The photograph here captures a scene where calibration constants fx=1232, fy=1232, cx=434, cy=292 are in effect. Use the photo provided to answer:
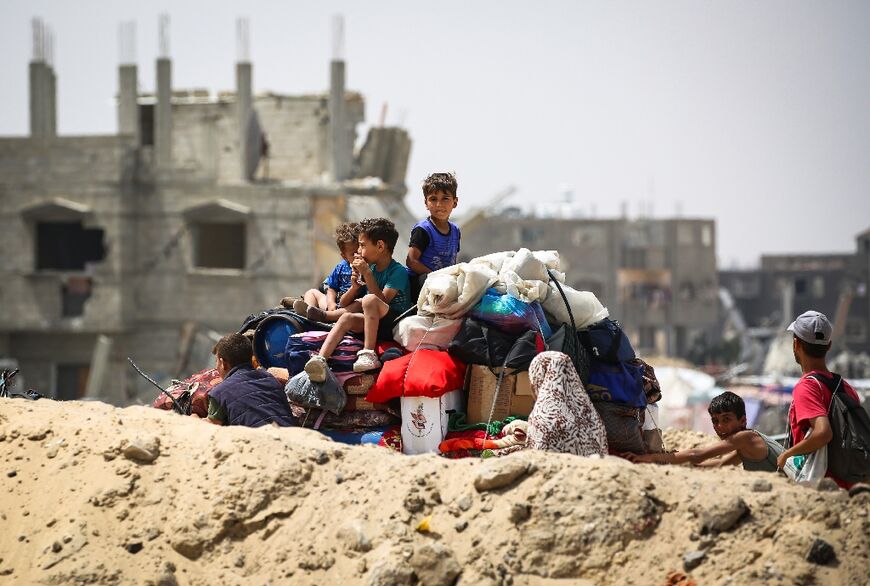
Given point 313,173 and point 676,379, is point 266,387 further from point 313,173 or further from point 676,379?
point 313,173

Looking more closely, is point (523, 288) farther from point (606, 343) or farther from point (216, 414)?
point (216, 414)

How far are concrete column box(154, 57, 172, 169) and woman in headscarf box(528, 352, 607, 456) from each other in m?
26.1

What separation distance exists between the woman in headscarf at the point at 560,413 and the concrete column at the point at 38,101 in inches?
1114

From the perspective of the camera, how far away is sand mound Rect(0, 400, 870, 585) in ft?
16.9

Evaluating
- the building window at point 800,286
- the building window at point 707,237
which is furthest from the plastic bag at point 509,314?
the building window at point 800,286

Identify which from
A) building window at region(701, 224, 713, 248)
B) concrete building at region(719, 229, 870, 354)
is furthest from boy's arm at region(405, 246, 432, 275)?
building window at region(701, 224, 713, 248)

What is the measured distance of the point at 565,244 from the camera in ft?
178

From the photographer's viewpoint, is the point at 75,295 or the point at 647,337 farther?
the point at 647,337

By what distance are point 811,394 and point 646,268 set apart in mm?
50911

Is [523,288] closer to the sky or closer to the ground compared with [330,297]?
closer to the sky

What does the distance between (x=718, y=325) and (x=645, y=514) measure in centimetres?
5665

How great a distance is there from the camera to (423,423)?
7.08 metres

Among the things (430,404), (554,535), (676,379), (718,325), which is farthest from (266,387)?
(718,325)

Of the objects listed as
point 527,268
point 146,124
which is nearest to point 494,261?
point 527,268
